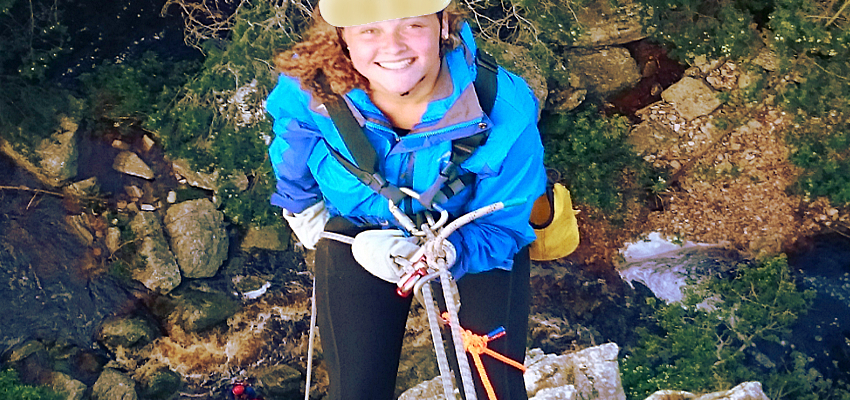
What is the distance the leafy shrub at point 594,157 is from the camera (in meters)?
2.19

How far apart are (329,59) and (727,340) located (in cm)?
175

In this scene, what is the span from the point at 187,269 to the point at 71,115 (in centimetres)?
65

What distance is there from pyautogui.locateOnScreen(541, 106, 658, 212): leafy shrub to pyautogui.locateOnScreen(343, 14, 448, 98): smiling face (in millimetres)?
1219

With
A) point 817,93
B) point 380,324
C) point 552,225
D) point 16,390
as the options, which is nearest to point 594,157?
point 817,93

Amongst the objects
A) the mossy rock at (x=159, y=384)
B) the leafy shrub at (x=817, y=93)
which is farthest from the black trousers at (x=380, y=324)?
the leafy shrub at (x=817, y=93)

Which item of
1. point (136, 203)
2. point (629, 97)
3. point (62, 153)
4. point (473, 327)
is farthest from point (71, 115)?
point (629, 97)

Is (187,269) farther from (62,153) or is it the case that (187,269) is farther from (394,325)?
(394,325)

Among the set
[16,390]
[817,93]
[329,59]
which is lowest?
[16,390]

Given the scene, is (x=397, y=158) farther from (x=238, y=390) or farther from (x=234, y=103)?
(x=238, y=390)

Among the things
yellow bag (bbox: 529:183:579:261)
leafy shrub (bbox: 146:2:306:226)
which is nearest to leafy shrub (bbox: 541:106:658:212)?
yellow bag (bbox: 529:183:579:261)

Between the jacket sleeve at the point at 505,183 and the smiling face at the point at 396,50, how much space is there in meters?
0.16

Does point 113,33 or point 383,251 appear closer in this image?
point 383,251

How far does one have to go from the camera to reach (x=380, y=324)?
1.20 metres

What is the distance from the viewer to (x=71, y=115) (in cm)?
208
